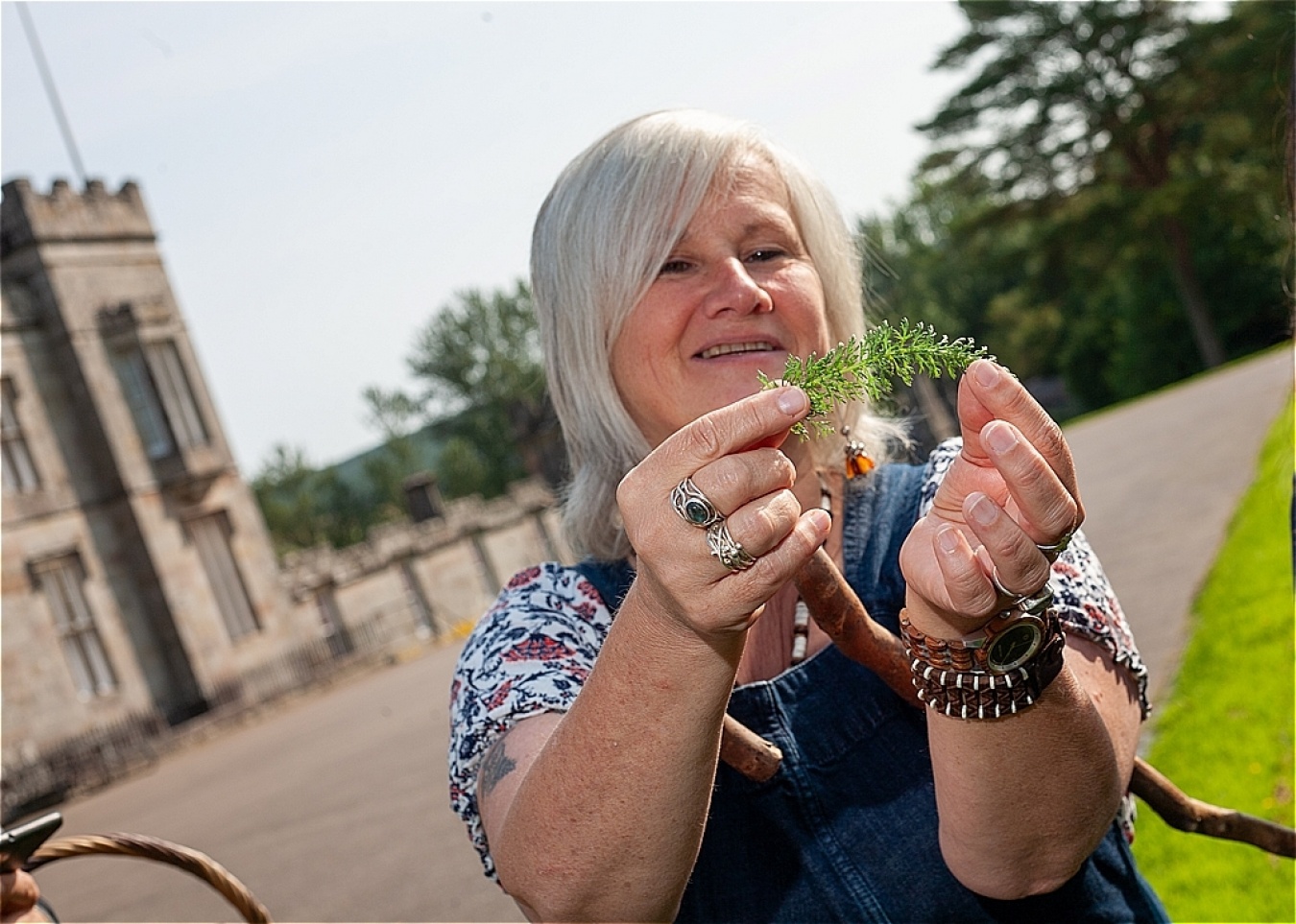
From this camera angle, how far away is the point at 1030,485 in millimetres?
1497

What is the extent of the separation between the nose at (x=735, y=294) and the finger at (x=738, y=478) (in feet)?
2.30

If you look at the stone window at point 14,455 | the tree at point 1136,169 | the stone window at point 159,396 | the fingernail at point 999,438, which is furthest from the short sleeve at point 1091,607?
the tree at point 1136,169

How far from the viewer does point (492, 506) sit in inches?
1697

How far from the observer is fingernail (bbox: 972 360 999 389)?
1531 millimetres

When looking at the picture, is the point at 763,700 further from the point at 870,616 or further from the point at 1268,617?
the point at 1268,617

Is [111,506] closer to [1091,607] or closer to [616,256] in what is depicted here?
[616,256]

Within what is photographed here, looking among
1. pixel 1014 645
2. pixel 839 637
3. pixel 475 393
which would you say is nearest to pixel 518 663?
pixel 839 637

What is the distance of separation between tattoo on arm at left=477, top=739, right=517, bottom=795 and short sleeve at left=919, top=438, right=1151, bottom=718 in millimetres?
817

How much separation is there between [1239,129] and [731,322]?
41.8 meters

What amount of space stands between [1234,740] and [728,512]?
192 inches

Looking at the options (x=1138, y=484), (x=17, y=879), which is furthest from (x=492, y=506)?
(x=17, y=879)

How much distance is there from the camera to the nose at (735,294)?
220 cm

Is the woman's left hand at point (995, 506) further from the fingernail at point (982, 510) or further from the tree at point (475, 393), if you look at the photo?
the tree at point (475, 393)

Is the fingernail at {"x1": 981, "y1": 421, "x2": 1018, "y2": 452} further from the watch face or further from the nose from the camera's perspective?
the nose
